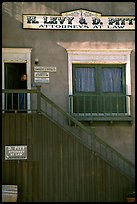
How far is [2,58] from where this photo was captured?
14117mm

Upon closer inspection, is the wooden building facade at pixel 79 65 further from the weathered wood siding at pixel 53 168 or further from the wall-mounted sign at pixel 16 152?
the wall-mounted sign at pixel 16 152

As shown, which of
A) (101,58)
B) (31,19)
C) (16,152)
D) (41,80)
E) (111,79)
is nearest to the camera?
(16,152)

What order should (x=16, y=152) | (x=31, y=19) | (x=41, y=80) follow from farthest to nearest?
(x=31, y=19) → (x=41, y=80) → (x=16, y=152)

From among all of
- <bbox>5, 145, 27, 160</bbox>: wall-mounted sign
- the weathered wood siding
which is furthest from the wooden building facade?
<bbox>5, 145, 27, 160</bbox>: wall-mounted sign

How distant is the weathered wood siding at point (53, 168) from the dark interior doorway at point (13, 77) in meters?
2.06

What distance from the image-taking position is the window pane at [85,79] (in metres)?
14.5

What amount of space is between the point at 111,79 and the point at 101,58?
2.73 ft

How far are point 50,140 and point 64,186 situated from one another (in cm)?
140

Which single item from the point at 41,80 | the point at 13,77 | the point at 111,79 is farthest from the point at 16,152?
the point at 111,79

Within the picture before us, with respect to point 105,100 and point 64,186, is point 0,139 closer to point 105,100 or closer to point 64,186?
point 64,186

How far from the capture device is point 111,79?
1469cm

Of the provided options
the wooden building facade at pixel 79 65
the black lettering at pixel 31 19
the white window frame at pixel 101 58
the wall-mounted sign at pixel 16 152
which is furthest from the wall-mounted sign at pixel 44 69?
the wall-mounted sign at pixel 16 152

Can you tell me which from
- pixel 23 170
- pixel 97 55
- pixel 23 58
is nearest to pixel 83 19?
pixel 97 55

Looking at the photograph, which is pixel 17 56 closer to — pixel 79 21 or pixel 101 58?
pixel 79 21
